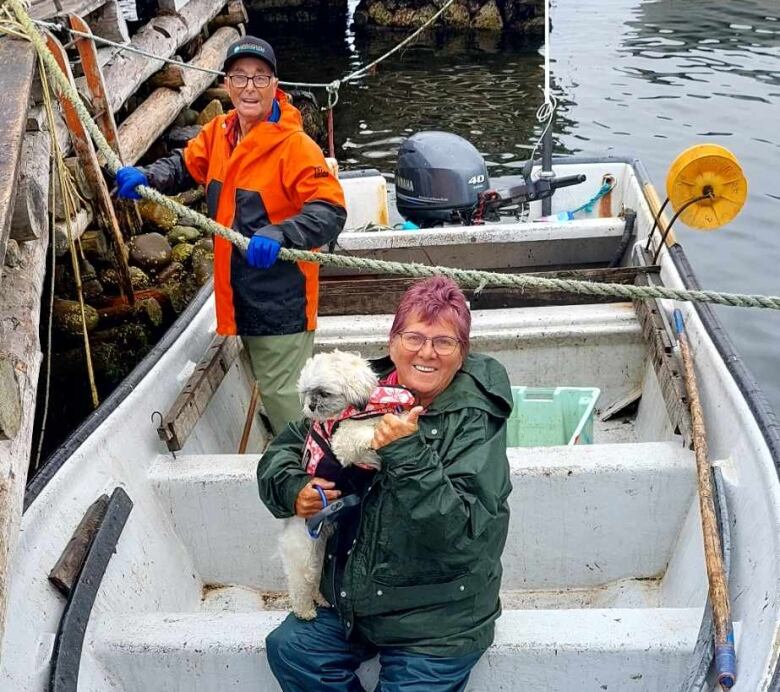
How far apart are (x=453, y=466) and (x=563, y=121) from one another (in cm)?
1317

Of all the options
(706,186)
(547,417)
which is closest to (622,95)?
(706,186)

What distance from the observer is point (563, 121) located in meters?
14.3

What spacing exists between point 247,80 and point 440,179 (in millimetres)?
3046

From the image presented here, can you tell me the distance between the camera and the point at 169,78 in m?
9.80

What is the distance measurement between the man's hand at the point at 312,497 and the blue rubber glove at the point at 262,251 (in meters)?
1.11

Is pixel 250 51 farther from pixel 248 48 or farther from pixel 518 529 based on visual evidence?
pixel 518 529

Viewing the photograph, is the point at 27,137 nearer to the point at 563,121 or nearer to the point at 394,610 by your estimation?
the point at 394,610

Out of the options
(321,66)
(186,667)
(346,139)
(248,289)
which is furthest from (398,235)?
(321,66)

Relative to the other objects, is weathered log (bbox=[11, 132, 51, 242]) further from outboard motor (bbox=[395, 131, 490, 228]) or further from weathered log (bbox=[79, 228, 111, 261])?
outboard motor (bbox=[395, 131, 490, 228])

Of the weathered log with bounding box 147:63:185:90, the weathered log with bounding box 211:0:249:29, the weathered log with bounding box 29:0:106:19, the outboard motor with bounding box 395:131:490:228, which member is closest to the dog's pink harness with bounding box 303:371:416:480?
the outboard motor with bounding box 395:131:490:228

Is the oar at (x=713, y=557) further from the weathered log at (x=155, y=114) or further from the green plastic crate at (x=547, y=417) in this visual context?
the weathered log at (x=155, y=114)

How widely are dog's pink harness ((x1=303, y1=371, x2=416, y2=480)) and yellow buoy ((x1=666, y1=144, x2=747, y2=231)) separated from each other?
2685 millimetres

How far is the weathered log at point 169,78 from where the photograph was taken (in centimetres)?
980

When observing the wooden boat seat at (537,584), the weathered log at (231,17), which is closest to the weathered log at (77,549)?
the wooden boat seat at (537,584)
